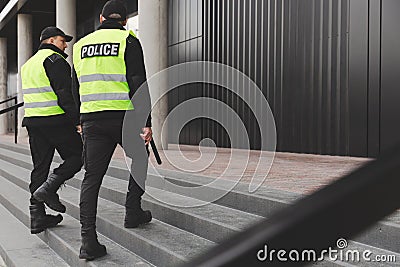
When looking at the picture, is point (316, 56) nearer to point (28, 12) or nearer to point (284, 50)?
point (284, 50)

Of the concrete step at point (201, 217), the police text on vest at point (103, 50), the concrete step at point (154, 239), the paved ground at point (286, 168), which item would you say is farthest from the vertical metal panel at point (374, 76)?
the police text on vest at point (103, 50)

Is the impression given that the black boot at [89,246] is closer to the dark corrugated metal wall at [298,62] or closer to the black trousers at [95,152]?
the black trousers at [95,152]

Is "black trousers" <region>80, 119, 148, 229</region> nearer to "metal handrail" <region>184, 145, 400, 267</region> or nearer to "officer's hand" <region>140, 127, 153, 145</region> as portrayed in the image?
"officer's hand" <region>140, 127, 153, 145</region>

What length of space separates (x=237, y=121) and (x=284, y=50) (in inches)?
101

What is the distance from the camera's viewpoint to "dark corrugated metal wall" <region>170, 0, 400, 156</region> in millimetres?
8055

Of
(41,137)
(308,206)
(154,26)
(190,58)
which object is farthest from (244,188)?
(190,58)

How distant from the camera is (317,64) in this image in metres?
9.29

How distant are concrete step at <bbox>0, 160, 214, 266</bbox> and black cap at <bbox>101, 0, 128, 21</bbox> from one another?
1.71 metres

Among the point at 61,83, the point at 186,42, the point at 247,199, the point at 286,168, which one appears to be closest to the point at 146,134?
the point at 247,199

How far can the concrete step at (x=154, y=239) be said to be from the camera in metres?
3.99

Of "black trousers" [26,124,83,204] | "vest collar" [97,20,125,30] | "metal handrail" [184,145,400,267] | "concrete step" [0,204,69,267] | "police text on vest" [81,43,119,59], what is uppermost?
"vest collar" [97,20,125,30]

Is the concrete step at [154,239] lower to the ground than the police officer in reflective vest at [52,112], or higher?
lower

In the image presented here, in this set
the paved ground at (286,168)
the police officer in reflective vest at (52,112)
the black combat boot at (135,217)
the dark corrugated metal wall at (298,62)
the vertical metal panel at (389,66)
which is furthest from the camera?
the dark corrugated metal wall at (298,62)

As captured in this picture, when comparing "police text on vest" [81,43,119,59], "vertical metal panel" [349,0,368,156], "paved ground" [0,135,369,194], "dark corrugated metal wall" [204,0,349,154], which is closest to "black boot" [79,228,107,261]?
"police text on vest" [81,43,119,59]
